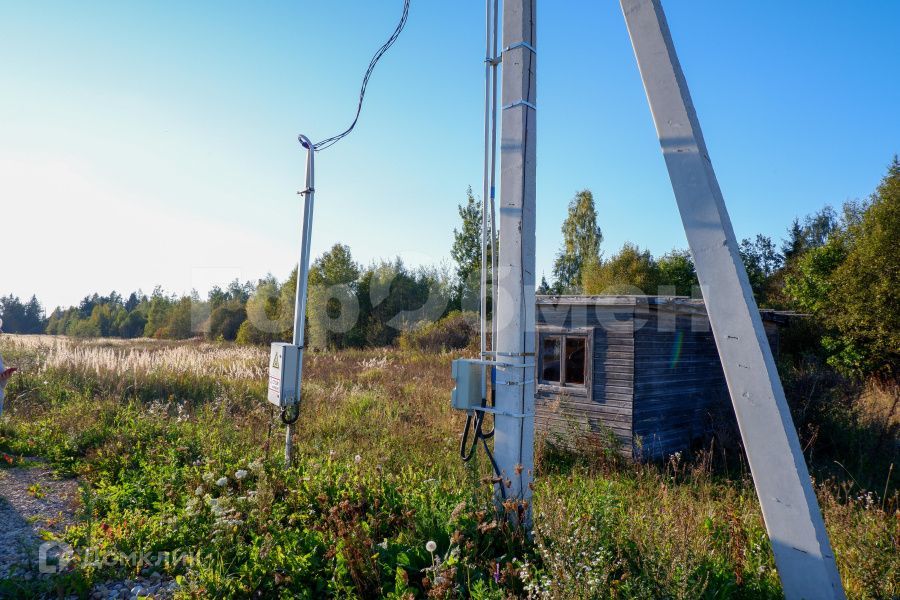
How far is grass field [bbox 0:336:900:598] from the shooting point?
2.80 metres

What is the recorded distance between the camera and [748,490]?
20.2 ft

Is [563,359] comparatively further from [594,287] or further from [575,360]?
[594,287]

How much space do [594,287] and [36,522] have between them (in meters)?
26.9

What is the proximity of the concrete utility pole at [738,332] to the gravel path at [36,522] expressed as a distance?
3.39 metres

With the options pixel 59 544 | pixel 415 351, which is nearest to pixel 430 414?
pixel 59 544

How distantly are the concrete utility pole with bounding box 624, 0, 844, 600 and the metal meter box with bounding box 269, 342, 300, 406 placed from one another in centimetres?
397

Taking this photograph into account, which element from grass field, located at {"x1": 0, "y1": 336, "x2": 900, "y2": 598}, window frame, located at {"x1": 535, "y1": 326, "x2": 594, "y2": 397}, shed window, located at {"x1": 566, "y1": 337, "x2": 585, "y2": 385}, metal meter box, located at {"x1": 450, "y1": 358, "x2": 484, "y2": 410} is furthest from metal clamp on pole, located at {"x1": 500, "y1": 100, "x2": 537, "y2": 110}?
shed window, located at {"x1": 566, "y1": 337, "x2": 585, "y2": 385}

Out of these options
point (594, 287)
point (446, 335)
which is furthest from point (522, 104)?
point (594, 287)

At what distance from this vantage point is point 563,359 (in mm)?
8828

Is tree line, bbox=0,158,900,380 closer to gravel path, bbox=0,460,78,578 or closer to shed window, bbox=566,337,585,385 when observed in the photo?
shed window, bbox=566,337,585,385

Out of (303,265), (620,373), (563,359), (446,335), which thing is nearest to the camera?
(303,265)

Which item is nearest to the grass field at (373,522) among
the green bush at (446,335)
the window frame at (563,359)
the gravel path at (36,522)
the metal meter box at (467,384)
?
the gravel path at (36,522)

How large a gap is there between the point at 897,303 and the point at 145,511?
18572mm

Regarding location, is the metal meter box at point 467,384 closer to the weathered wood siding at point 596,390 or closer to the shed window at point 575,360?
the weathered wood siding at point 596,390
